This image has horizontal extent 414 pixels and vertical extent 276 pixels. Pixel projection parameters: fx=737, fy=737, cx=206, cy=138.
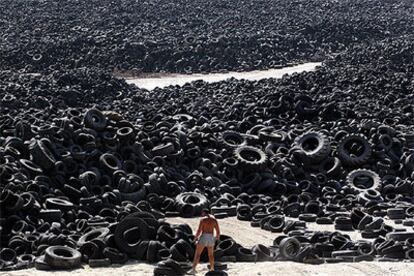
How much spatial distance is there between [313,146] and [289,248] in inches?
375

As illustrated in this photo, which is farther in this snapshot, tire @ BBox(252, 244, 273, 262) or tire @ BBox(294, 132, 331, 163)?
tire @ BBox(294, 132, 331, 163)

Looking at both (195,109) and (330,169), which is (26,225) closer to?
(330,169)

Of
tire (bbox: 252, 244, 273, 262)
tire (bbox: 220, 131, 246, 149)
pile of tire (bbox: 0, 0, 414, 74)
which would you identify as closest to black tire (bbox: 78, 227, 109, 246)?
tire (bbox: 252, 244, 273, 262)

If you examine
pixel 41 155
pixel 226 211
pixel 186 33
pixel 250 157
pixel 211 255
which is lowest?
pixel 211 255

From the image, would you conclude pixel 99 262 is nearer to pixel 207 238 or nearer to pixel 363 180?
pixel 207 238

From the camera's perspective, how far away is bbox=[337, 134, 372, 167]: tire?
2447cm

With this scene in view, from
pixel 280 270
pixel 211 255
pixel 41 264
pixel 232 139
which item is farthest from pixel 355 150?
→ pixel 41 264

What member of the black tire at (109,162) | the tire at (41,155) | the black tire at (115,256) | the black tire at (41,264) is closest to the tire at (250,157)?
the black tire at (109,162)

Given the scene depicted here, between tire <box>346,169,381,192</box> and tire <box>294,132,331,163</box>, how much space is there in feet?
3.85

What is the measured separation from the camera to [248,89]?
3722cm

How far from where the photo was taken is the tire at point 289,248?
15773 mm

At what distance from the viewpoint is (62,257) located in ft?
48.5

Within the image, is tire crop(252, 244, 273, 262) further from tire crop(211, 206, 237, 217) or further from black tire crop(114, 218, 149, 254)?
tire crop(211, 206, 237, 217)

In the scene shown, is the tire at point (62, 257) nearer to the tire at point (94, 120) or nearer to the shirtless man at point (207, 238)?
the shirtless man at point (207, 238)
